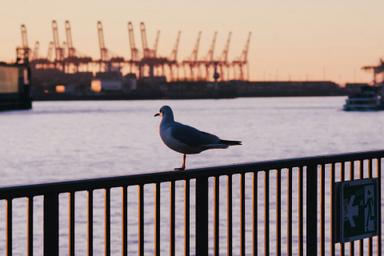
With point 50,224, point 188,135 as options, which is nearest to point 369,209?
point 188,135

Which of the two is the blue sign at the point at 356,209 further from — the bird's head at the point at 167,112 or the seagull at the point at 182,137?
the bird's head at the point at 167,112

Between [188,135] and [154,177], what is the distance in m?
1.10

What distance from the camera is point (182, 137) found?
716 centimetres

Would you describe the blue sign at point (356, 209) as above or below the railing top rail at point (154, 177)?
below

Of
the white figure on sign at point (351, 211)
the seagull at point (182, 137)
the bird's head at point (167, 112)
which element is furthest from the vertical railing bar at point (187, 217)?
the white figure on sign at point (351, 211)

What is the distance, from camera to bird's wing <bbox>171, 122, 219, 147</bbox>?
23.5 feet

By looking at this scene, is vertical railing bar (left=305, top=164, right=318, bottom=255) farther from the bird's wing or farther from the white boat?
the white boat

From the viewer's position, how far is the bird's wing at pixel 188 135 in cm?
716

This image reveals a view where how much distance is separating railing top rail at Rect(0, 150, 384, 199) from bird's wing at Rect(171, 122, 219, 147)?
1.86 feet

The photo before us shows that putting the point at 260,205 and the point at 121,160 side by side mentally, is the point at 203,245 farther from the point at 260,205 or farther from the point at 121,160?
the point at 121,160

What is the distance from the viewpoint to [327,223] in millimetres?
20625

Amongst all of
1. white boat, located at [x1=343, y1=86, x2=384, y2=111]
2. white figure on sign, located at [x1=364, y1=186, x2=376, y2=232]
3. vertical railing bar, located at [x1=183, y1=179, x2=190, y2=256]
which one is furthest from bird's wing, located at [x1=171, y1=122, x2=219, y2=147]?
white boat, located at [x1=343, y1=86, x2=384, y2=111]

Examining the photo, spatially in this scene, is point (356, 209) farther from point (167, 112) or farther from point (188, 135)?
point (167, 112)

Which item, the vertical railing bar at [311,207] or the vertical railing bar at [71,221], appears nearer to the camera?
the vertical railing bar at [71,221]
